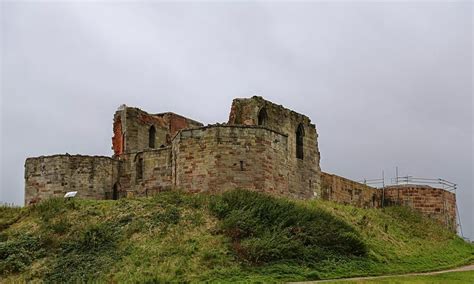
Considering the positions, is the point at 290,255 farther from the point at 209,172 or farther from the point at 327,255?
the point at 209,172

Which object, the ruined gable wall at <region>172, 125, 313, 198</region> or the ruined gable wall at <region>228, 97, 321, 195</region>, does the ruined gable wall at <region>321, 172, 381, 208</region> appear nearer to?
the ruined gable wall at <region>228, 97, 321, 195</region>

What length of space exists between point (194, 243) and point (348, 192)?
1689cm

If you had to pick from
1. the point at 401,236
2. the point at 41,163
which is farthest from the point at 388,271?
the point at 41,163

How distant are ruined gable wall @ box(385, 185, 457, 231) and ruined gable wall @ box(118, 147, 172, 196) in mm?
15552

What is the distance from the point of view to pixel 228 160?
Answer: 2427cm

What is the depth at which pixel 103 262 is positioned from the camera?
61.0 ft

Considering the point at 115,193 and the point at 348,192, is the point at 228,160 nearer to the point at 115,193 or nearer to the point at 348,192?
the point at 115,193

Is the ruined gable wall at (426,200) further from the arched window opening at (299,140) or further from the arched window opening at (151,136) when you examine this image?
the arched window opening at (151,136)

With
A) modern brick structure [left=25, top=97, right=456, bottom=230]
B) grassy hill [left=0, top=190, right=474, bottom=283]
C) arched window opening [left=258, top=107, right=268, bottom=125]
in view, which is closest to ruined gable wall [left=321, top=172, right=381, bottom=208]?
modern brick structure [left=25, top=97, right=456, bottom=230]

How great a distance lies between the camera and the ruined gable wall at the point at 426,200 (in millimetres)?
36109

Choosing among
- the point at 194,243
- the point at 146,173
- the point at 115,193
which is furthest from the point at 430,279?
the point at 115,193

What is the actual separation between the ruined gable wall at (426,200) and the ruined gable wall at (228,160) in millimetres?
13529

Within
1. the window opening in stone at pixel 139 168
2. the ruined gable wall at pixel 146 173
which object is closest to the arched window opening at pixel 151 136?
the ruined gable wall at pixel 146 173

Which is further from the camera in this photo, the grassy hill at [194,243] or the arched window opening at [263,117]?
the arched window opening at [263,117]
